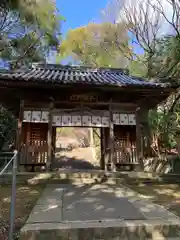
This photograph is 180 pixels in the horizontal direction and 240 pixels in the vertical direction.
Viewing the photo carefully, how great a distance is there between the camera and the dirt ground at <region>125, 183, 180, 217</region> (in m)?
4.77

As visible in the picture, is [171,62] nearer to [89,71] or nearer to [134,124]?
[89,71]

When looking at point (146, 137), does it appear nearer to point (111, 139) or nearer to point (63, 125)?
point (111, 139)

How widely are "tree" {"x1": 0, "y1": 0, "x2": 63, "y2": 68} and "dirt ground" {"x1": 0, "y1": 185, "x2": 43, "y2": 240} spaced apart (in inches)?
375

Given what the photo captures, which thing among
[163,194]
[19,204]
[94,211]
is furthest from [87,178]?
[94,211]

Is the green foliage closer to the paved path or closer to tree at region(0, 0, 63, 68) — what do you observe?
tree at region(0, 0, 63, 68)

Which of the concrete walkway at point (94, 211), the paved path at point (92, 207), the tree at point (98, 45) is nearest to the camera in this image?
the concrete walkway at point (94, 211)

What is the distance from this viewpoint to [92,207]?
435cm

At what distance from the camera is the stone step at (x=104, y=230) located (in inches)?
124

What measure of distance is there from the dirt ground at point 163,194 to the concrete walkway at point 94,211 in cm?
36

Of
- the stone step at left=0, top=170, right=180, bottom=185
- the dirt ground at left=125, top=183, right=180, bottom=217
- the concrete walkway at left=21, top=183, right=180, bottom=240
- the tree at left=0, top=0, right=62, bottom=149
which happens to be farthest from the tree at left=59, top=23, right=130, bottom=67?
the concrete walkway at left=21, top=183, right=180, bottom=240

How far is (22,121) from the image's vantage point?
8156 mm

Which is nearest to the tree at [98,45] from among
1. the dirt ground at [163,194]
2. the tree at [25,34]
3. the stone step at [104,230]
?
the tree at [25,34]

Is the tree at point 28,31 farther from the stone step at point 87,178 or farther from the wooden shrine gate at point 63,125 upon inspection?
the stone step at point 87,178

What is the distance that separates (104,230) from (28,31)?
14.6m
